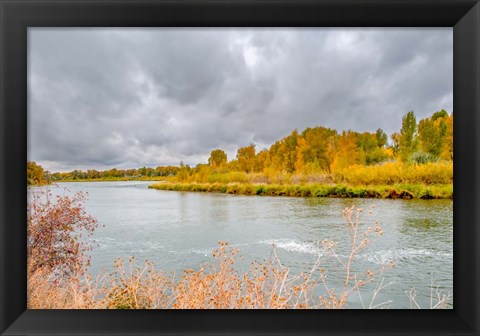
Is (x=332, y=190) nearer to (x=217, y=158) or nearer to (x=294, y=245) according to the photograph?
(x=294, y=245)

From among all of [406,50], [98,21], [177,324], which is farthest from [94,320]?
[406,50]

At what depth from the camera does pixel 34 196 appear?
2.36 meters

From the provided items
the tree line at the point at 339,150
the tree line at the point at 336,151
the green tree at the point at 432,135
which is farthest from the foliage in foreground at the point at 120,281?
the green tree at the point at 432,135

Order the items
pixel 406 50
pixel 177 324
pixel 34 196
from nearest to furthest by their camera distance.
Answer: pixel 177 324
pixel 34 196
pixel 406 50

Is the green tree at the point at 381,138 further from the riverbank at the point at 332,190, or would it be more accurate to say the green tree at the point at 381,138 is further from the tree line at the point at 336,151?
the riverbank at the point at 332,190

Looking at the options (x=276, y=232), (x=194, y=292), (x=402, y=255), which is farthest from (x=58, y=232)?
(x=402, y=255)

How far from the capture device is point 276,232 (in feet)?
16.2

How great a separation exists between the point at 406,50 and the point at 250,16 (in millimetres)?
3287

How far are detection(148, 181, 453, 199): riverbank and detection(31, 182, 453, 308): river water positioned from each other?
0.12 metres

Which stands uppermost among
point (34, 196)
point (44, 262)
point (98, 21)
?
point (98, 21)

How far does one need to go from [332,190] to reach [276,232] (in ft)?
5.35

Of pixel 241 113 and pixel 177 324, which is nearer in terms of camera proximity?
pixel 177 324

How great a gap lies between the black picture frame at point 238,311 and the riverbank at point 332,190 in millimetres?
4548
